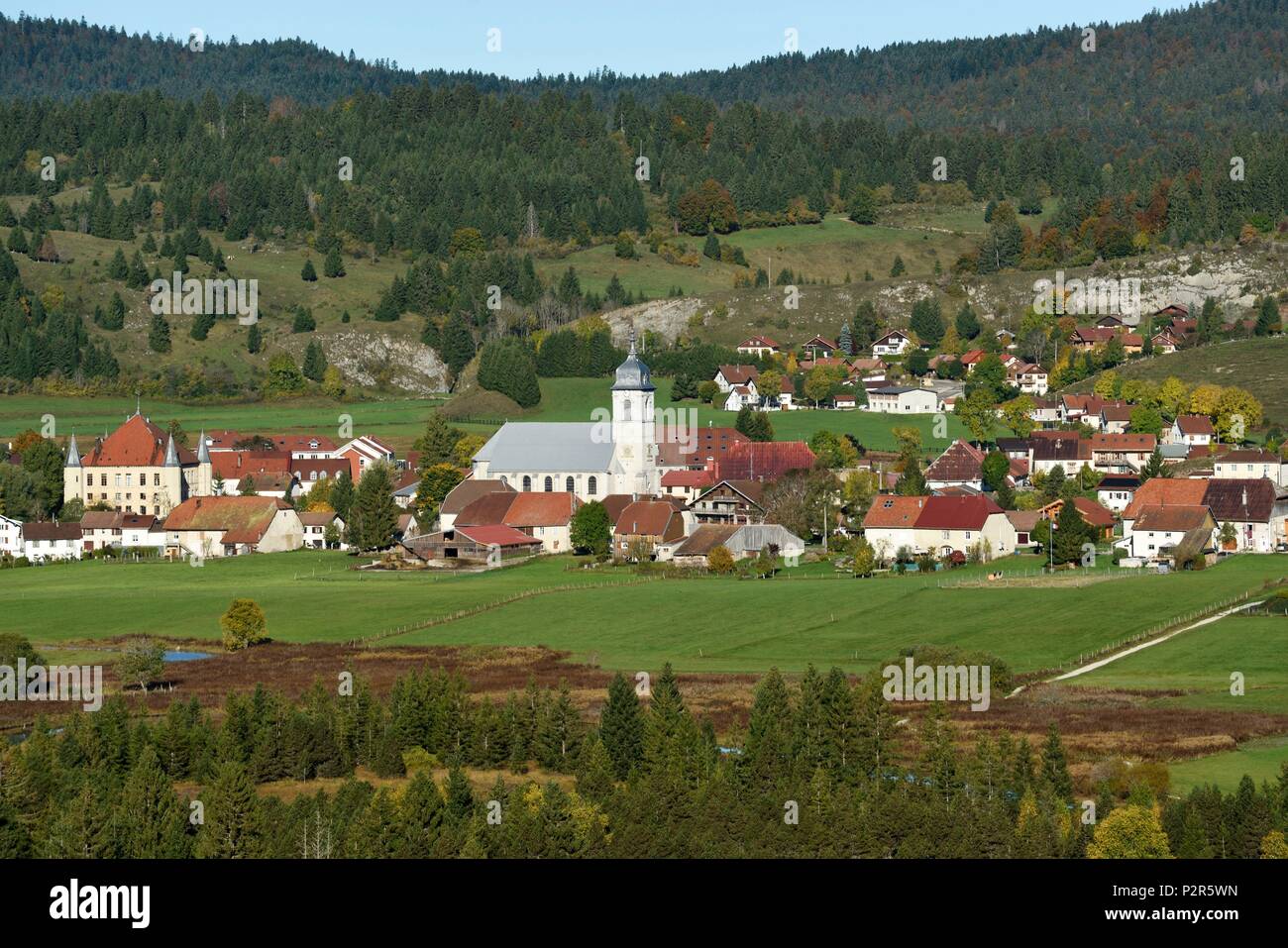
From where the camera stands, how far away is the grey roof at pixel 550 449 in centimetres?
11088

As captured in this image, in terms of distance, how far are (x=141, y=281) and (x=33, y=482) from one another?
80.8 meters

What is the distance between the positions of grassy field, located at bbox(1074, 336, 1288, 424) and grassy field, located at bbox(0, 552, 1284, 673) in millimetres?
→ 53165

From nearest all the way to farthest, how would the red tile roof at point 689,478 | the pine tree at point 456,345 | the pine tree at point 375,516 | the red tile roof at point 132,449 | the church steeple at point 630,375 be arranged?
the pine tree at point 375,516, the red tile roof at point 689,478, the red tile roof at point 132,449, the church steeple at point 630,375, the pine tree at point 456,345

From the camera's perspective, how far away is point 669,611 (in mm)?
73562

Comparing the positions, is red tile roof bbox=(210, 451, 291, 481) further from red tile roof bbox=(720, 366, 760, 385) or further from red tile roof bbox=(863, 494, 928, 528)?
red tile roof bbox=(863, 494, 928, 528)

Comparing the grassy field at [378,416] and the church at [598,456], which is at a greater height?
the grassy field at [378,416]

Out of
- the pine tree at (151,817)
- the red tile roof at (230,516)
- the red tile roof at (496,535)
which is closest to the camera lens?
the pine tree at (151,817)

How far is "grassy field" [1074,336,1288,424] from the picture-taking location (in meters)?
131

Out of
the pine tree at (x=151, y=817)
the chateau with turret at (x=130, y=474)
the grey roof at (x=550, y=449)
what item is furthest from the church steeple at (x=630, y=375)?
the pine tree at (x=151, y=817)

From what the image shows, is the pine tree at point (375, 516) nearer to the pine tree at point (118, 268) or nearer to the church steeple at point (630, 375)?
the church steeple at point (630, 375)

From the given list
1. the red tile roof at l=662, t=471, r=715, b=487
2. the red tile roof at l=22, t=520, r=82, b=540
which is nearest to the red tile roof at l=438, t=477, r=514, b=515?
the red tile roof at l=662, t=471, r=715, b=487

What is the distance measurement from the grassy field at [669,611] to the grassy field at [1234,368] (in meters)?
53.2

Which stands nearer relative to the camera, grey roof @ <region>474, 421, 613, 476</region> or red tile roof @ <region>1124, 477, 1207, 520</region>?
red tile roof @ <region>1124, 477, 1207, 520</region>

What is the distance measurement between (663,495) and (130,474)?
97.5ft
